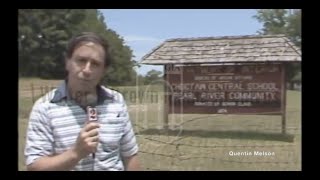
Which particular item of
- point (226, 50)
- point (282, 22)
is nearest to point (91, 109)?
point (226, 50)

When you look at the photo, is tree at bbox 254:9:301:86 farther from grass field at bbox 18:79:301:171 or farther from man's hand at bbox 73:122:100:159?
man's hand at bbox 73:122:100:159

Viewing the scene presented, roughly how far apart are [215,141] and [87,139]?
944 millimetres

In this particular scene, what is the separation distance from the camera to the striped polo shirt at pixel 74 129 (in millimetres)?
1991

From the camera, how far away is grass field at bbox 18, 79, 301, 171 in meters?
2.60

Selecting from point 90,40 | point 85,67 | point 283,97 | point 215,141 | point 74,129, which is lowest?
point 215,141

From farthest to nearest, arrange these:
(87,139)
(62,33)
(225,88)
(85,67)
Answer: (225,88), (62,33), (85,67), (87,139)

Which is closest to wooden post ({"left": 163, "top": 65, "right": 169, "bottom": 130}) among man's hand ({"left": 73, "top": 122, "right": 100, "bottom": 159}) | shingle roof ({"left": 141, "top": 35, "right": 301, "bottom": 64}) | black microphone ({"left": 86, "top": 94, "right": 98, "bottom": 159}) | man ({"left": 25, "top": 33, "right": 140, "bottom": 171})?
shingle roof ({"left": 141, "top": 35, "right": 301, "bottom": 64})

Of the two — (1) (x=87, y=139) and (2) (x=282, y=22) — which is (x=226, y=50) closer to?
(2) (x=282, y=22)

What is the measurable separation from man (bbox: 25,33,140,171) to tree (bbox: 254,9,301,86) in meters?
0.94

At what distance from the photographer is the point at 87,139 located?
2.03m

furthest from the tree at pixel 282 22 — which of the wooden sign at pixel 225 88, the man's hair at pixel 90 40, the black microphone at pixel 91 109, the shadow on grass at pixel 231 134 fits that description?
the black microphone at pixel 91 109

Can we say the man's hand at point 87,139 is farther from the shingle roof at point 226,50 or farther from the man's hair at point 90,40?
the shingle roof at point 226,50
